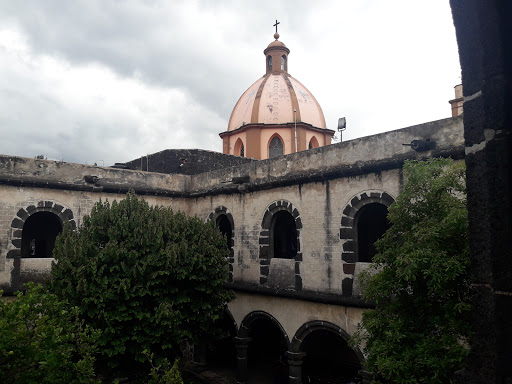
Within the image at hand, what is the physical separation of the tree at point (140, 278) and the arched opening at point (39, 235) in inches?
242

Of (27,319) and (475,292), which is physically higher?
(475,292)

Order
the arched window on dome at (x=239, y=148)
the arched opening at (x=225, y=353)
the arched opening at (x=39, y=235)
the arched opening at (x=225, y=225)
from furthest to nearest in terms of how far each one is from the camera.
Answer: the arched window on dome at (x=239, y=148), the arched opening at (x=39, y=235), the arched opening at (x=225, y=225), the arched opening at (x=225, y=353)

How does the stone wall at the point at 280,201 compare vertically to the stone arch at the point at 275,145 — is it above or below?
below

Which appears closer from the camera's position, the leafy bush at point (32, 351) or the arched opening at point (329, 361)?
the leafy bush at point (32, 351)

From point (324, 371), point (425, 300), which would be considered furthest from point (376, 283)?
point (324, 371)

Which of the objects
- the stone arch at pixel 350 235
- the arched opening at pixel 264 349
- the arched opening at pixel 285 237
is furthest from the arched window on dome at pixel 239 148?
the stone arch at pixel 350 235

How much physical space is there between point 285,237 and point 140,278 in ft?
15.7

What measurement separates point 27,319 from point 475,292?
5699mm

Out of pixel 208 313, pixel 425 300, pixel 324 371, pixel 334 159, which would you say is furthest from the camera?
pixel 324 371

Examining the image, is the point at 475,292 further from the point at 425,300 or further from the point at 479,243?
the point at 425,300

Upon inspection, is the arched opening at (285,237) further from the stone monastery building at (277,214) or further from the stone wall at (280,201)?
the stone wall at (280,201)

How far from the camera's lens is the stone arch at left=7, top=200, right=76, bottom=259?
36.0ft

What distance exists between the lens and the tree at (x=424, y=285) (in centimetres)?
457

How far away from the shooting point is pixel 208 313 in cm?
948
